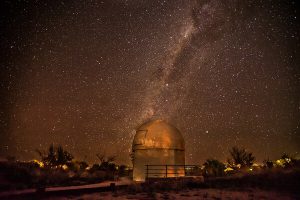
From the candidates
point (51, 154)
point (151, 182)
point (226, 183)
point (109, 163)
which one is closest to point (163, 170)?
point (151, 182)

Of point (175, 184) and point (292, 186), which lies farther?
point (175, 184)

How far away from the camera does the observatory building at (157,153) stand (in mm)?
18484

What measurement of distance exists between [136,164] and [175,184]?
530cm

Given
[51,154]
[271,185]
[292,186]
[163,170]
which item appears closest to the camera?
[292,186]

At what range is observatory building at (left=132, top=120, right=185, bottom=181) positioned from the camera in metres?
18.5

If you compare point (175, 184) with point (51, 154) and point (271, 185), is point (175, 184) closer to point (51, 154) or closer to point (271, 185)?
point (271, 185)

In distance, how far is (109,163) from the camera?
2948 centimetres

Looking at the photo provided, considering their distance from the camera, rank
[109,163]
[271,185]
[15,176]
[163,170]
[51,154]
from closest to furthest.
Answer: [271,185]
[15,176]
[163,170]
[51,154]
[109,163]

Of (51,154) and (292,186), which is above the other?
(51,154)

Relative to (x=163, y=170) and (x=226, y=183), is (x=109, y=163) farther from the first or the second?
(x=226, y=183)

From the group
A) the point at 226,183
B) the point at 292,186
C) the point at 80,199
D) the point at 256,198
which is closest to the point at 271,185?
the point at 292,186

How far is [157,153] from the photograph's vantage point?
18.6 meters

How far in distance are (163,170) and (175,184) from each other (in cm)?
368

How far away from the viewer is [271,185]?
570 inches
